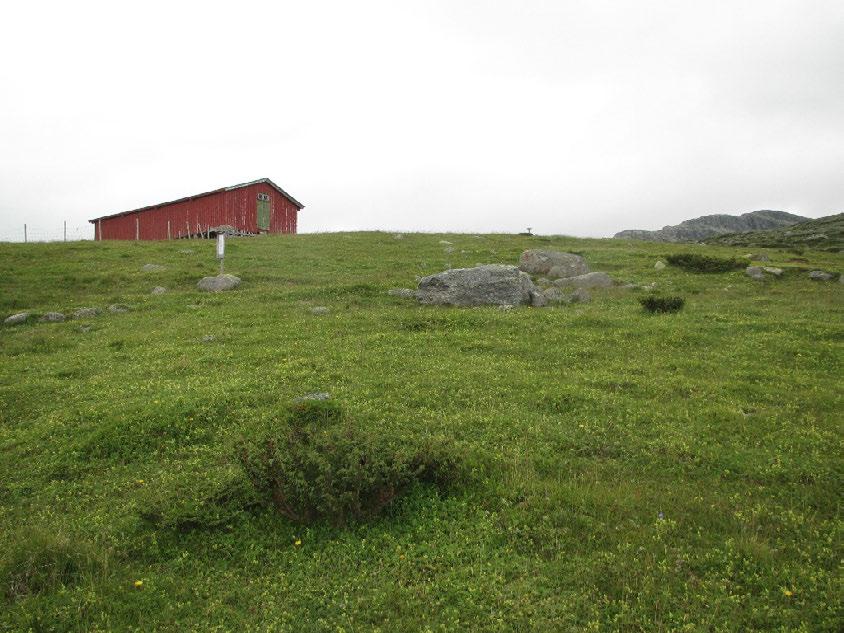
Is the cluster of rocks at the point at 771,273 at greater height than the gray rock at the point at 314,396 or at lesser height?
greater

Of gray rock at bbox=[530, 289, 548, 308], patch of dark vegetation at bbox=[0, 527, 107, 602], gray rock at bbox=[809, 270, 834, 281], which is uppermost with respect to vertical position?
gray rock at bbox=[809, 270, 834, 281]

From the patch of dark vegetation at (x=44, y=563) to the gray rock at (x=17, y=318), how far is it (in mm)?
18939

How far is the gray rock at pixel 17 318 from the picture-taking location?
2322cm

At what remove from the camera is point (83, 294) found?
1140 inches

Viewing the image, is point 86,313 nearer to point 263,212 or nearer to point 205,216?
point 205,216

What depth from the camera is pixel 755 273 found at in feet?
109

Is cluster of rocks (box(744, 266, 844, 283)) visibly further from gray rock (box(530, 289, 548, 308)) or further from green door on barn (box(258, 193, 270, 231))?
green door on barn (box(258, 193, 270, 231))

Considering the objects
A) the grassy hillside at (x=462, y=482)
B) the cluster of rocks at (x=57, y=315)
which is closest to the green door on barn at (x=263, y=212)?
the cluster of rocks at (x=57, y=315)

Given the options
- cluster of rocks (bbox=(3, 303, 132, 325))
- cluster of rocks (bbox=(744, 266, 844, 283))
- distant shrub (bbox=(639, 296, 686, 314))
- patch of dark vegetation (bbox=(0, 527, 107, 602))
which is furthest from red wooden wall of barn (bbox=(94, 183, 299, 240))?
patch of dark vegetation (bbox=(0, 527, 107, 602))

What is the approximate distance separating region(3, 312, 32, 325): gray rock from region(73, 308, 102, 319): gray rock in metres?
1.81

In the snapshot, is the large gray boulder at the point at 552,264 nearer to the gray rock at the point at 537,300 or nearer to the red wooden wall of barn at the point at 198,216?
the gray rock at the point at 537,300

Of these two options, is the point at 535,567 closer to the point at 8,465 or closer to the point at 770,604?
the point at 770,604

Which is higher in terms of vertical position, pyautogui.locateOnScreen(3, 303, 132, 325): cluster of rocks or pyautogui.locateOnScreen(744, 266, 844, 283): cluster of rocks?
pyautogui.locateOnScreen(744, 266, 844, 283): cluster of rocks

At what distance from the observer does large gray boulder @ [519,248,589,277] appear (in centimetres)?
3372
